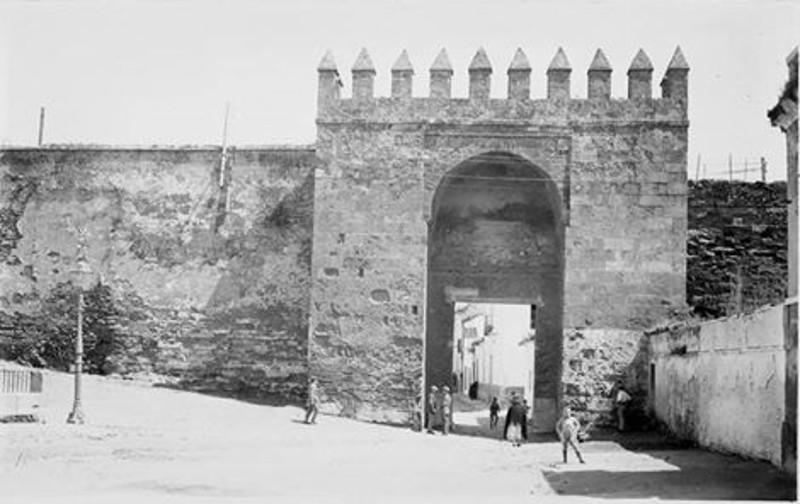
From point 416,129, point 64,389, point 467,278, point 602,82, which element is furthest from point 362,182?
point 64,389

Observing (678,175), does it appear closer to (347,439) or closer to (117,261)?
(347,439)

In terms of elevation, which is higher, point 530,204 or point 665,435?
point 530,204

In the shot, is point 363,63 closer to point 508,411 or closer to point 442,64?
point 442,64

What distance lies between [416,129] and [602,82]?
10.6 ft

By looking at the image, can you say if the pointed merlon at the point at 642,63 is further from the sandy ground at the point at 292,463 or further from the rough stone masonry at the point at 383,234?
the sandy ground at the point at 292,463

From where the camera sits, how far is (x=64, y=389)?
58.1 ft

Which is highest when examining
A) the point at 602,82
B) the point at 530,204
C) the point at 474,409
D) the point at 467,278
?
the point at 602,82

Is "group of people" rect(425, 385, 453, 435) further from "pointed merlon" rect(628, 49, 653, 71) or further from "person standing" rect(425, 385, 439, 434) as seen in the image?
"pointed merlon" rect(628, 49, 653, 71)

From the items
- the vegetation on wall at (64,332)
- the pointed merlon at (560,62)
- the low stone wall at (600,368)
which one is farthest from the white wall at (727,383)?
the vegetation on wall at (64,332)

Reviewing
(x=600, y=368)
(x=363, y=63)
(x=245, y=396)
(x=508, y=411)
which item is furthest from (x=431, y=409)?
(x=363, y=63)

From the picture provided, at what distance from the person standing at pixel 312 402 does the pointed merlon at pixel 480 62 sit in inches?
233

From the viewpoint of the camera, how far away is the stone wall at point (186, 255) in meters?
19.0

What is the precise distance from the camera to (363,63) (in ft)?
59.0

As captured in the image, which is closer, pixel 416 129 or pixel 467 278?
pixel 416 129
